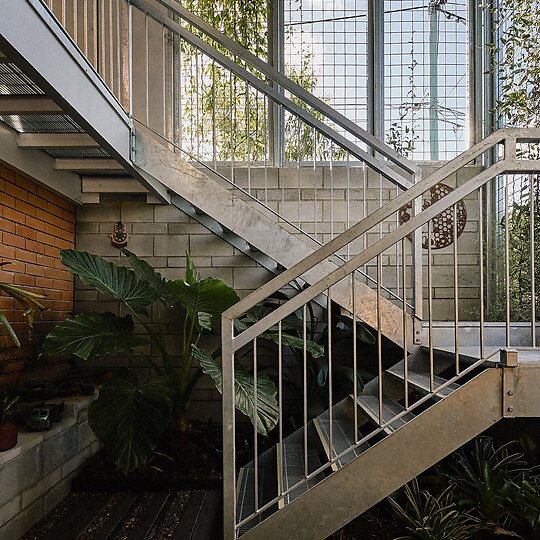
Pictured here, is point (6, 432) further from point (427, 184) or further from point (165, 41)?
point (165, 41)

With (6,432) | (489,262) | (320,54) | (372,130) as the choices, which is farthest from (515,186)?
(6,432)

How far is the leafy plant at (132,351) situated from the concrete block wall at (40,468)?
315mm

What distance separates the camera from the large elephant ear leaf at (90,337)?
308cm

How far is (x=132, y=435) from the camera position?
294 centimetres

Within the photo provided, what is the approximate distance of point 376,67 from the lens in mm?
4746

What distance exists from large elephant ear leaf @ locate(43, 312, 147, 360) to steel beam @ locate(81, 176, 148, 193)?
1039 mm

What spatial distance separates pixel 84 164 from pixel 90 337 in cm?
115

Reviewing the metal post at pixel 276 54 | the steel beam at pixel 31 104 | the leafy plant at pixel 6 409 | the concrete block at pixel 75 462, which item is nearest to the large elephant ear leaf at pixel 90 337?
the leafy plant at pixel 6 409

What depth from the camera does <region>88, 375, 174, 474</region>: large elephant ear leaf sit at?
9.54 feet

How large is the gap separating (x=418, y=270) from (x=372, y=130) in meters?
1.88

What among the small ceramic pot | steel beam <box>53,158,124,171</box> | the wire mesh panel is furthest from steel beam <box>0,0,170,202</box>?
the wire mesh panel

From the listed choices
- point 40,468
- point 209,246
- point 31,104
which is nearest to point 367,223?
point 31,104

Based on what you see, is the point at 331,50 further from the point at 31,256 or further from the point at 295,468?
the point at 295,468

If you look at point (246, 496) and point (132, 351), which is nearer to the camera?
point (246, 496)
